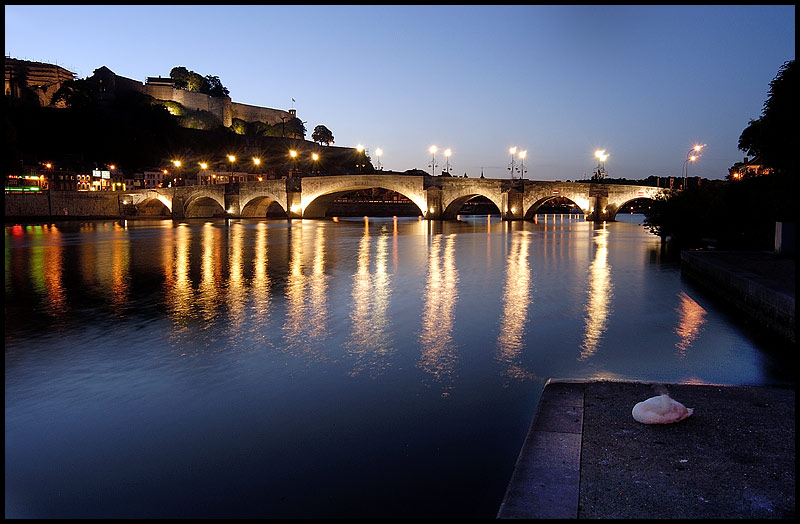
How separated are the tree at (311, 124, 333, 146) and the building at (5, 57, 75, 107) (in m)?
62.4

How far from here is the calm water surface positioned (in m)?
4.36

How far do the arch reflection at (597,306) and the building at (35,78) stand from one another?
11501cm

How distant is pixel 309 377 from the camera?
7020mm

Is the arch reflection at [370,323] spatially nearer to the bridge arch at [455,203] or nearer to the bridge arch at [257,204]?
the bridge arch at [455,203]

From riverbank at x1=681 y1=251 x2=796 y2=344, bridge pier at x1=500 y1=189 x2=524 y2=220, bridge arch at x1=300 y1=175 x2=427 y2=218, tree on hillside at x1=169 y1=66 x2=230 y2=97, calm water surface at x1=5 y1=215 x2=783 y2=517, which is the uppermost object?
tree on hillside at x1=169 y1=66 x2=230 y2=97

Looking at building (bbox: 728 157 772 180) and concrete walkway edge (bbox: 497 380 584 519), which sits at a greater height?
building (bbox: 728 157 772 180)

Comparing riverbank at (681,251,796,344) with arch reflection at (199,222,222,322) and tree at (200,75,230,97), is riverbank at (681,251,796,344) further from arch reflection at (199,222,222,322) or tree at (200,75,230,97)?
tree at (200,75,230,97)

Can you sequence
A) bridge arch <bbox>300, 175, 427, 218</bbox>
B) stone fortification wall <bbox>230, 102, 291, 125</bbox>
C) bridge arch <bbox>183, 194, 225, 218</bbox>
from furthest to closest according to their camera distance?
stone fortification wall <bbox>230, 102, 291, 125</bbox>, bridge arch <bbox>183, 194, 225, 218</bbox>, bridge arch <bbox>300, 175, 427, 218</bbox>

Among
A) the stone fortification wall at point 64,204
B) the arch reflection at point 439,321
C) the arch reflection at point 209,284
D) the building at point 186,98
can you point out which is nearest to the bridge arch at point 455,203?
the arch reflection at point 209,284

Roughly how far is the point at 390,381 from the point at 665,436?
11.3 feet

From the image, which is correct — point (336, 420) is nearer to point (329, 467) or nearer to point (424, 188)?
point (329, 467)

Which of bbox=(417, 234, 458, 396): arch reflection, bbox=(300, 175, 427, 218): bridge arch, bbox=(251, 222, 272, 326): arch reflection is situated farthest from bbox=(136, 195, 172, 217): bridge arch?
bbox=(417, 234, 458, 396): arch reflection

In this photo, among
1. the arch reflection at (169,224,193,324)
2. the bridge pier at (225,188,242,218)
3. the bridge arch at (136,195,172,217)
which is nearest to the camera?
the arch reflection at (169,224,193,324)

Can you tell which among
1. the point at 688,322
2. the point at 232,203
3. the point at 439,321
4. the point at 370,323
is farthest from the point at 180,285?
the point at 232,203
